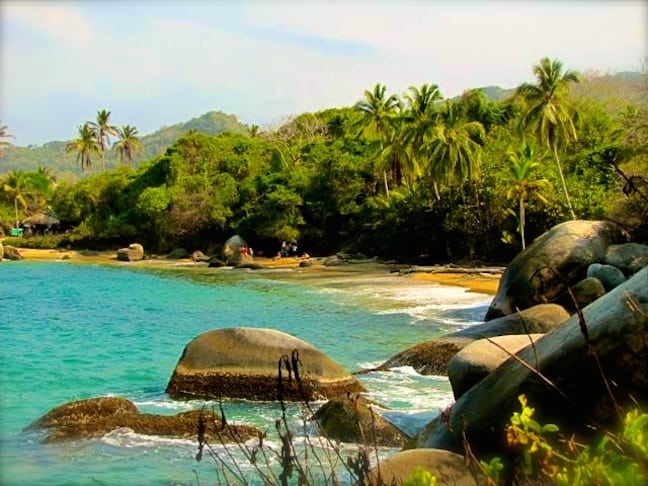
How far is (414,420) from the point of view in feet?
31.7

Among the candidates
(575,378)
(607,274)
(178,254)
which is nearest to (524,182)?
(607,274)

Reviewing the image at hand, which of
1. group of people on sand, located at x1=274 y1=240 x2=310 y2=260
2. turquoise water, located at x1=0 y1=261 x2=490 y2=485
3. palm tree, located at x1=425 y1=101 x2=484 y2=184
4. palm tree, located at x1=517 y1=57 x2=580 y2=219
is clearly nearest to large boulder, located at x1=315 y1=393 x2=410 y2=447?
turquoise water, located at x1=0 y1=261 x2=490 y2=485

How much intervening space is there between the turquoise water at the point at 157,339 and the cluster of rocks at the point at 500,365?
548 mm

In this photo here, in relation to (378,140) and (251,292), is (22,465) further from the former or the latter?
(378,140)

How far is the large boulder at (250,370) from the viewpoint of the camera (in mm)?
11070

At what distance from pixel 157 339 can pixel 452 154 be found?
23.9m

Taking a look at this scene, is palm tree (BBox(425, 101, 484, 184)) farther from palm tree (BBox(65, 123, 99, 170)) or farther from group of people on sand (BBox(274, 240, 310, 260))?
palm tree (BBox(65, 123, 99, 170))

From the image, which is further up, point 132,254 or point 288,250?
point 288,250

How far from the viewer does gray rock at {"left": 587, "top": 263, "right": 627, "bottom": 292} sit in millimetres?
14156

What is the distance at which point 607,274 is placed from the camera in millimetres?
14398

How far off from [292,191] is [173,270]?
10188mm

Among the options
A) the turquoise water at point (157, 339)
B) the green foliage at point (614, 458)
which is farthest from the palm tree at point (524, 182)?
the green foliage at point (614, 458)

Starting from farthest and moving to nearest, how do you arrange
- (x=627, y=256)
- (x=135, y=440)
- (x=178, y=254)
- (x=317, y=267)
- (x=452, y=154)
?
(x=178, y=254), (x=317, y=267), (x=452, y=154), (x=627, y=256), (x=135, y=440)

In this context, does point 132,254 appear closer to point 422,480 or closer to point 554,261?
point 554,261
